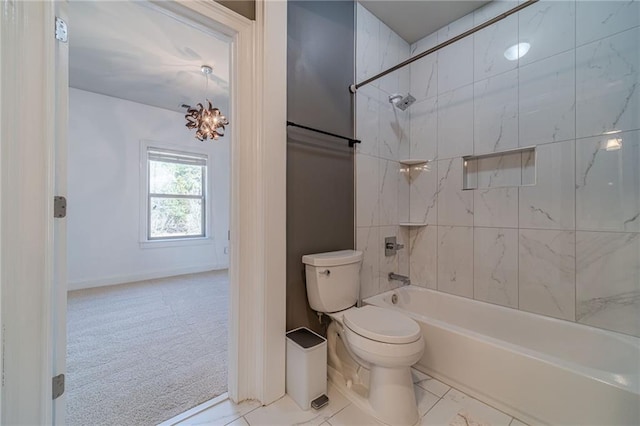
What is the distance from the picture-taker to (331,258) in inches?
60.6

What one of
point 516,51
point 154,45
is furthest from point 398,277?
point 154,45

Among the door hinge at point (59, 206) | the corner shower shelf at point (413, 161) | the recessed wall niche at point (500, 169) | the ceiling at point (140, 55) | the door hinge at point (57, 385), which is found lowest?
the door hinge at point (57, 385)

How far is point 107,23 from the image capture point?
2.10m

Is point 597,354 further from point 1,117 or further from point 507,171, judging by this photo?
point 1,117

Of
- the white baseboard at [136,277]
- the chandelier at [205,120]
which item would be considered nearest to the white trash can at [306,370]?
the chandelier at [205,120]

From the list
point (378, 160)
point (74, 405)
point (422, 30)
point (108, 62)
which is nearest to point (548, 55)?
point (422, 30)

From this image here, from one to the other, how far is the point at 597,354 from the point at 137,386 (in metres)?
2.64

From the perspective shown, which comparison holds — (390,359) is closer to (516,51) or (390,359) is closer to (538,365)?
(538,365)

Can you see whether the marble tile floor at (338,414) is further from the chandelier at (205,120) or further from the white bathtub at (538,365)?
the chandelier at (205,120)

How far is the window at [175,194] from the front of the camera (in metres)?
3.82

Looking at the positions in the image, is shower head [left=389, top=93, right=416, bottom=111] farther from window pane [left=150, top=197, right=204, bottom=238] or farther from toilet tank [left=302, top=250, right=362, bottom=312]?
window pane [left=150, top=197, right=204, bottom=238]

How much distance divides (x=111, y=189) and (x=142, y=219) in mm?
533

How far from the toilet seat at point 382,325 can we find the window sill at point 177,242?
338 centimetres

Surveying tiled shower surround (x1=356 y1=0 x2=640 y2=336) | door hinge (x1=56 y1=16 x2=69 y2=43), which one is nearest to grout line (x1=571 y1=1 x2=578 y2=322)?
tiled shower surround (x1=356 y1=0 x2=640 y2=336)
